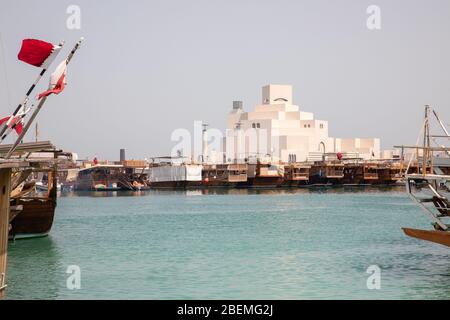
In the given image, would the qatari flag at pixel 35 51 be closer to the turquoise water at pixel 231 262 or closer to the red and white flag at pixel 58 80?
the red and white flag at pixel 58 80

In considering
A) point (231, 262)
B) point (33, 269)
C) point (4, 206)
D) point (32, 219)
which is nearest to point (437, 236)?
point (231, 262)

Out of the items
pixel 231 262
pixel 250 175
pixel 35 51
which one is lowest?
pixel 231 262

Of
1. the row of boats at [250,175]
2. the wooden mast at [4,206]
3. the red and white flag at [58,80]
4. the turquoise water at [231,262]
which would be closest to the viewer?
the wooden mast at [4,206]

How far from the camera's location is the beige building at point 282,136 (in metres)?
167

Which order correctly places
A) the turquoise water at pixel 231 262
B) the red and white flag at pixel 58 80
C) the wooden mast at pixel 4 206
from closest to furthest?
the wooden mast at pixel 4 206 < the red and white flag at pixel 58 80 < the turquoise water at pixel 231 262

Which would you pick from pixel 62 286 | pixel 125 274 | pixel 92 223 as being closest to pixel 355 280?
pixel 125 274

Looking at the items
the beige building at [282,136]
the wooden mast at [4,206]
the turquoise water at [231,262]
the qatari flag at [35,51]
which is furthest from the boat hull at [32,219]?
the beige building at [282,136]

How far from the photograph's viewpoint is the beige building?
167250 mm

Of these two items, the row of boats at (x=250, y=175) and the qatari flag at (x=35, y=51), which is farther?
the row of boats at (x=250, y=175)

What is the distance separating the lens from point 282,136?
554 ft

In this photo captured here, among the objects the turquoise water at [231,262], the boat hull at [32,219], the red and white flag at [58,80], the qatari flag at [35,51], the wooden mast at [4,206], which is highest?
the qatari flag at [35,51]

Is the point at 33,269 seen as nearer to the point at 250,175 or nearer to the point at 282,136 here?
the point at 250,175

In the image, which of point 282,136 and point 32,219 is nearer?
point 32,219
